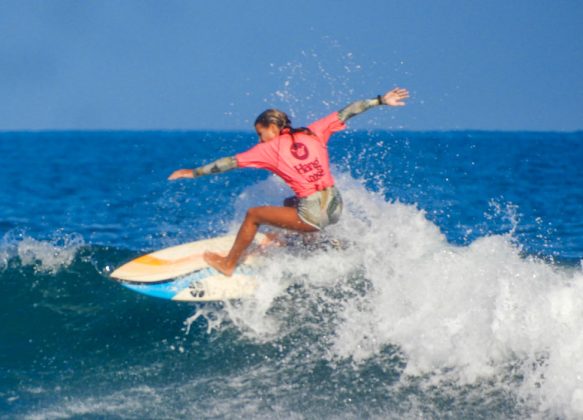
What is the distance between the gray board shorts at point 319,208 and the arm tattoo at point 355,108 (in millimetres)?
728

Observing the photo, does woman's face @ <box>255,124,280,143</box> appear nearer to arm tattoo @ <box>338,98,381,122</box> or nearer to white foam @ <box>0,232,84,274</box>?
arm tattoo @ <box>338,98,381,122</box>

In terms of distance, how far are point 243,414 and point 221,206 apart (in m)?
10.2

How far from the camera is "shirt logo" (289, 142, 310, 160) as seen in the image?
782 cm

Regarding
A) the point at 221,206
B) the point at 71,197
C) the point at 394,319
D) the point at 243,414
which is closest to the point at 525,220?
the point at 221,206

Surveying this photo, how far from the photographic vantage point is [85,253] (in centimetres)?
1015

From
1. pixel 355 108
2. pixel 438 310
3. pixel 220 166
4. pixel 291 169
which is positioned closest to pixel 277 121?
pixel 291 169

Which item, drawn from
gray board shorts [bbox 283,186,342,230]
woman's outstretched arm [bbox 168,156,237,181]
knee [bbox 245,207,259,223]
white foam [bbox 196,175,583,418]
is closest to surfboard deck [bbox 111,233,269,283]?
white foam [bbox 196,175,583,418]

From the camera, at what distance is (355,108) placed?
8.27 m

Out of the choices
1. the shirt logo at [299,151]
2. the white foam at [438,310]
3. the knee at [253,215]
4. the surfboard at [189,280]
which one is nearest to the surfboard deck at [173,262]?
the surfboard at [189,280]

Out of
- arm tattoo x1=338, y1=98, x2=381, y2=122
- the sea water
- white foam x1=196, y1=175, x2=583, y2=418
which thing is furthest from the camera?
arm tattoo x1=338, y1=98, x2=381, y2=122

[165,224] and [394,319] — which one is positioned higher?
[165,224]

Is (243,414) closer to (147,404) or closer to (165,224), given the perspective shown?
(147,404)

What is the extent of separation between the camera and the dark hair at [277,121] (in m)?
7.94

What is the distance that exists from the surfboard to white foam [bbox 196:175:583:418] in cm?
16
